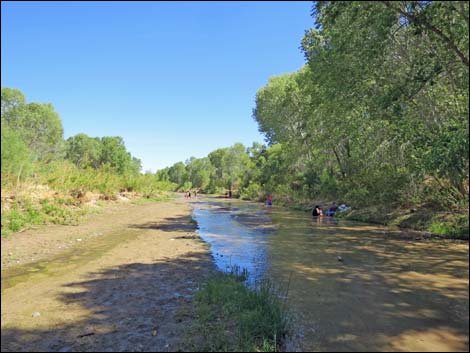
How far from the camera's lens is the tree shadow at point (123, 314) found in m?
4.69

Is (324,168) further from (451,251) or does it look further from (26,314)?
(26,314)

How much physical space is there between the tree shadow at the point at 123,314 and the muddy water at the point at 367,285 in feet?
7.40

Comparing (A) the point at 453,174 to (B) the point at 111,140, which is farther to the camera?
(B) the point at 111,140

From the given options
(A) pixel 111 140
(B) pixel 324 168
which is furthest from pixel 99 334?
(A) pixel 111 140

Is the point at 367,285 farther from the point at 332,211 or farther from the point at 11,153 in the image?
the point at 332,211

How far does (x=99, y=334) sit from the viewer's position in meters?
5.07

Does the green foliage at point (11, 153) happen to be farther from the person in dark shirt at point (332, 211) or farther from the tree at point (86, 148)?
the tree at point (86, 148)

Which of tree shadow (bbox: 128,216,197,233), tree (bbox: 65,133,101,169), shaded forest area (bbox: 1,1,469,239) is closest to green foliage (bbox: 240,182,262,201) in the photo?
shaded forest area (bbox: 1,1,469,239)

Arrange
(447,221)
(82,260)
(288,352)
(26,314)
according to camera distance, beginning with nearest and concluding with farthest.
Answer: (288,352) → (26,314) → (82,260) → (447,221)

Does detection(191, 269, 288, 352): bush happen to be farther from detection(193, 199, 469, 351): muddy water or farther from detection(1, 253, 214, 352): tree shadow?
detection(193, 199, 469, 351): muddy water

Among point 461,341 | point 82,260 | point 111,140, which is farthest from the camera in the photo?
point 111,140

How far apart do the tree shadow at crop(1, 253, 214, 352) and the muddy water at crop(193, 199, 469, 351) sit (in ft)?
7.40

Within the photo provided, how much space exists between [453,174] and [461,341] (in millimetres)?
7463

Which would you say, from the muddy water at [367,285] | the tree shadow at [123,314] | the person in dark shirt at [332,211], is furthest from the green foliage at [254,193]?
the tree shadow at [123,314]
